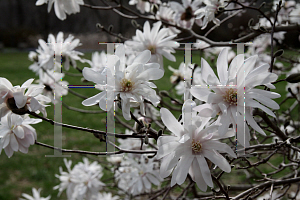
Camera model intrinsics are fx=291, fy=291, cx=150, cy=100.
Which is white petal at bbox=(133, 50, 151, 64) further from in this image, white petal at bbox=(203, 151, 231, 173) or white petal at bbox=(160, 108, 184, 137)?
white petal at bbox=(203, 151, 231, 173)

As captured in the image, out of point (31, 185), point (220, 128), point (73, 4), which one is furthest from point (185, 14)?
point (31, 185)

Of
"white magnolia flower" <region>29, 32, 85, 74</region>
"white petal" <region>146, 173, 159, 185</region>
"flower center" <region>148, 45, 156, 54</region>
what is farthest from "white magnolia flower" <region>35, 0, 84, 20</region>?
"white petal" <region>146, 173, 159, 185</region>

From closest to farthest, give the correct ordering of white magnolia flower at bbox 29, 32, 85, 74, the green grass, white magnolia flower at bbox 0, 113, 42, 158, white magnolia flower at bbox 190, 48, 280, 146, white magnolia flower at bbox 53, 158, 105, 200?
white magnolia flower at bbox 190, 48, 280, 146, white magnolia flower at bbox 0, 113, 42, 158, white magnolia flower at bbox 29, 32, 85, 74, white magnolia flower at bbox 53, 158, 105, 200, the green grass

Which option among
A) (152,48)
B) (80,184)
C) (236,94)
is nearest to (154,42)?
(152,48)

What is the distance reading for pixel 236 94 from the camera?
1.74ft

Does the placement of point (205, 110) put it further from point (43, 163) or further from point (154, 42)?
point (43, 163)

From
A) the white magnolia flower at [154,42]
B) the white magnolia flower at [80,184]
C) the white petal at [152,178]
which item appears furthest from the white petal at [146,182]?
the white magnolia flower at [154,42]

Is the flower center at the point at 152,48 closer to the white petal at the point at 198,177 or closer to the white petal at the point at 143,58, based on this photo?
the white petal at the point at 143,58

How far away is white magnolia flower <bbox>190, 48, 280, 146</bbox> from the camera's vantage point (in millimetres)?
508

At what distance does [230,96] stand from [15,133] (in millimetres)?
488

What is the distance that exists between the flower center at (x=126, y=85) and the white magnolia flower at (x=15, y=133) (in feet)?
0.78

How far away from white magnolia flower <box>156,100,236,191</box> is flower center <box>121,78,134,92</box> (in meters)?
0.08

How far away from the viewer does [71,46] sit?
1.11 metres

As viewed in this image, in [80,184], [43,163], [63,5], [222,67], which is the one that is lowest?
[43,163]
